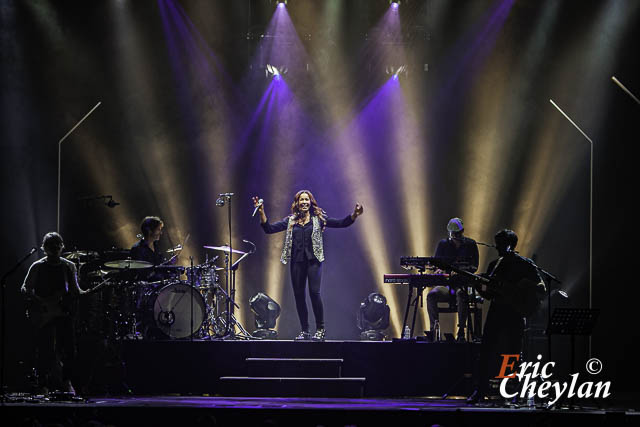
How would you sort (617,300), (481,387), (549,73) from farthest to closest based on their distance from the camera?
(549,73) → (617,300) → (481,387)

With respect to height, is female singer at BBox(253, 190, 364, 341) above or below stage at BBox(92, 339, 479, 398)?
above

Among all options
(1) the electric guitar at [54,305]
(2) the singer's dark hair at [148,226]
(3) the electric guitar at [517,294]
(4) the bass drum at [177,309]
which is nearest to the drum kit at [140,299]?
(4) the bass drum at [177,309]

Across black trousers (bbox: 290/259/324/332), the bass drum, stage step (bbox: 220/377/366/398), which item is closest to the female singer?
black trousers (bbox: 290/259/324/332)

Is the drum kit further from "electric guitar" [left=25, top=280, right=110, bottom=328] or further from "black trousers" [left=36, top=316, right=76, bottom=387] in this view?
"black trousers" [left=36, top=316, right=76, bottom=387]

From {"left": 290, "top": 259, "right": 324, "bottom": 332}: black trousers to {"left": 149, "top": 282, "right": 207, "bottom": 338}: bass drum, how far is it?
1386mm

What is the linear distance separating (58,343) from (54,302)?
0.49 metres

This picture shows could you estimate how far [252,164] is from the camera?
43.5 feet

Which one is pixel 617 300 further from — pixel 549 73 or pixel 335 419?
pixel 335 419

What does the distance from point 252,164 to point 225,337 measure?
4.06m

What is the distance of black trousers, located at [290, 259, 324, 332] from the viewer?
956 cm

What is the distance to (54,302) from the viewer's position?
318 inches

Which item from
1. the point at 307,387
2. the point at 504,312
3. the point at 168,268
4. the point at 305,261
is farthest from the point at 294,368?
the point at 504,312

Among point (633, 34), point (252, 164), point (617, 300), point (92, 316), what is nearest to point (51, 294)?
point (92, 316)

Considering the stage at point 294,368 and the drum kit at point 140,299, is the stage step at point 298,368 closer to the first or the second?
the stage at point 294,368
